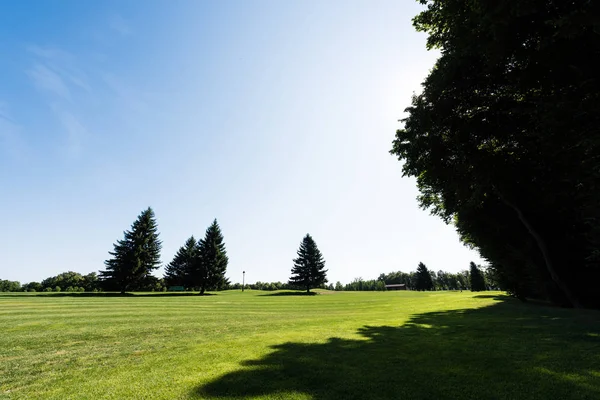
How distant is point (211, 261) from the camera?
5253 centimetres

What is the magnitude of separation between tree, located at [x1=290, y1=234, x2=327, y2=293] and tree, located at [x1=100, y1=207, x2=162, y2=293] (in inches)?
1130

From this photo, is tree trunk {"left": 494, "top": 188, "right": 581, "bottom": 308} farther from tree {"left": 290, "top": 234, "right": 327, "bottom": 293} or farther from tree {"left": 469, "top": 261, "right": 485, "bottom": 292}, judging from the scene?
tree {"left": 469, "top": 261, "right": 485, "bottom": 292}

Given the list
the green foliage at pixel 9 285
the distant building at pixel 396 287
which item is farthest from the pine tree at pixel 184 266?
the distant building at pixel 396 287

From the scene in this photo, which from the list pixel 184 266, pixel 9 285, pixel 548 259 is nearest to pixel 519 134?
pixel 548 259

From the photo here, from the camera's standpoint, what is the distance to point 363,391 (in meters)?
4.48

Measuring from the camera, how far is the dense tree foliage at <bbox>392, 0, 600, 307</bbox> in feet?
30.4

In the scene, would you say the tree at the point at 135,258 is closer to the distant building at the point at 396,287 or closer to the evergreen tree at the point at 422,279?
the evergreen tree at the point at 422,279

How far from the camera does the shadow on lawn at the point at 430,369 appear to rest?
14.4 ft

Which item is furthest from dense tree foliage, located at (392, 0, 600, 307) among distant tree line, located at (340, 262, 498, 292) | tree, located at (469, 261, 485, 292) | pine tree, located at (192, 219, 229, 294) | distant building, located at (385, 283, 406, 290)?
distant building, located at (385, 283, 406, 290)

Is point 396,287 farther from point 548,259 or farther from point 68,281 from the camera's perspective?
point 548,259

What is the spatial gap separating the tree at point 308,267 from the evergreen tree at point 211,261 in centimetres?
1698

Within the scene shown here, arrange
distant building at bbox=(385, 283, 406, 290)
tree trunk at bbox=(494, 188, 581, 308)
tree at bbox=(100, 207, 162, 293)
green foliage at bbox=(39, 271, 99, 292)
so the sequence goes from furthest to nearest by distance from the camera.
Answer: distant building at bbox=(385, 283, 406, 290), green foliage at bbox=(39, 271, 99, 292), tree at bbox=(100, 207, 162, 293), tree trunk at bbox=(494, 188, 581, 308)

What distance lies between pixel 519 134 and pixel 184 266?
59.7 metres

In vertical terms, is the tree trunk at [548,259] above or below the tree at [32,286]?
above
